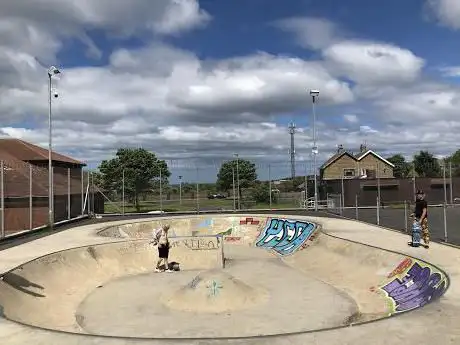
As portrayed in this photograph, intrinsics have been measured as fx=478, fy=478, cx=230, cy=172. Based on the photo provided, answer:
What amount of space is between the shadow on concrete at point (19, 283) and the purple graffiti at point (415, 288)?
9.57m

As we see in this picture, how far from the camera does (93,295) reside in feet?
47.2

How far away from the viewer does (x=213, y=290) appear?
12.6 m

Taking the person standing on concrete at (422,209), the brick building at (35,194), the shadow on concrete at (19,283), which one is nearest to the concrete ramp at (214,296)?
the shadow on concrete at (19,283)

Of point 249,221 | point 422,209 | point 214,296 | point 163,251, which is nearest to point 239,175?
point 249,221

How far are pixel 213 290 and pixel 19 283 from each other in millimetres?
5442

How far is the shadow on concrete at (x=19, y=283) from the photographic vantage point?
41.7 ft

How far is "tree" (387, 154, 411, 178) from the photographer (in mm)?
93094

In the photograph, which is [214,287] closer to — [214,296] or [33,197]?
[214,296]

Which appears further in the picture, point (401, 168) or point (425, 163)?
point (401, 168)

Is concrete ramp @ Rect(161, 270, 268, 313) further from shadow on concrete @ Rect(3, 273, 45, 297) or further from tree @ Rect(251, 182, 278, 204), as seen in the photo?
tree @ Rect(251, 182, 278, 204)

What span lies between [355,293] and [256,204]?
1267 inches

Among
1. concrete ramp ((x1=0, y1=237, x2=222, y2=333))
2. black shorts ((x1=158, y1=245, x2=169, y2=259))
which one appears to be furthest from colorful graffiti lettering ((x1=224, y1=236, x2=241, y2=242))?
black shorts ((x1=158, y1=245, x2=169, y2=259))

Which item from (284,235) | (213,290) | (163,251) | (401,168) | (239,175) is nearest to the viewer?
(213,290)

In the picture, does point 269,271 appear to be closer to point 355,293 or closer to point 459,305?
point 355,293
